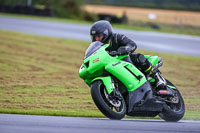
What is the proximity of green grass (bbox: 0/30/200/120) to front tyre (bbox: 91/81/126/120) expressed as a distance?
98 centimetres

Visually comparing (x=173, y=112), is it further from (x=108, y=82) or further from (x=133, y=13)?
(x=133, y=13)

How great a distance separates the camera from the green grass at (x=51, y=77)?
8.08m

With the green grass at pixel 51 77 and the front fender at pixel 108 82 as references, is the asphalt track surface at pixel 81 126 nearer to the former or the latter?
the front fender at pixel 108 82

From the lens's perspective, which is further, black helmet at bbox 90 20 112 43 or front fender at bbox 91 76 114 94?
black helmet at bbox 90 20 112 43

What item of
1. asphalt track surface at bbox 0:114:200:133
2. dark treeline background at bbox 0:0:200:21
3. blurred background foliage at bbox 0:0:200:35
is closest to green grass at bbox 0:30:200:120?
asphalt track surface at bbox 0:114:200:133

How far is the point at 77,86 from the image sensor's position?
34.9ft

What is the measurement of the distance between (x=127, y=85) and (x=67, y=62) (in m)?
7.82

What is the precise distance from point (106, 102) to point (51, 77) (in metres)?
5.17

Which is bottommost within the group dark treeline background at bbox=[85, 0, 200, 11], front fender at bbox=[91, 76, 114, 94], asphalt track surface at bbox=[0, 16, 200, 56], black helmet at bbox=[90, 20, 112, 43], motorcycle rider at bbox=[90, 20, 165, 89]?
dark treeline background at bbox=[85, 0, 200, 11]

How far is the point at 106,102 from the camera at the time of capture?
658 centimetres

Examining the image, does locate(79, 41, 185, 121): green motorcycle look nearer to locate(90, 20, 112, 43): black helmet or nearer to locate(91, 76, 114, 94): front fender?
locate(91, 76, 114, 94): front fender

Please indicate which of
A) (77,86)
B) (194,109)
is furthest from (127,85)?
(77,86)

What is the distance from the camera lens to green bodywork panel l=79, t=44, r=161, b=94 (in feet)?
21.5

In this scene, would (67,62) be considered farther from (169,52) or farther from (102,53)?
(102,53)
